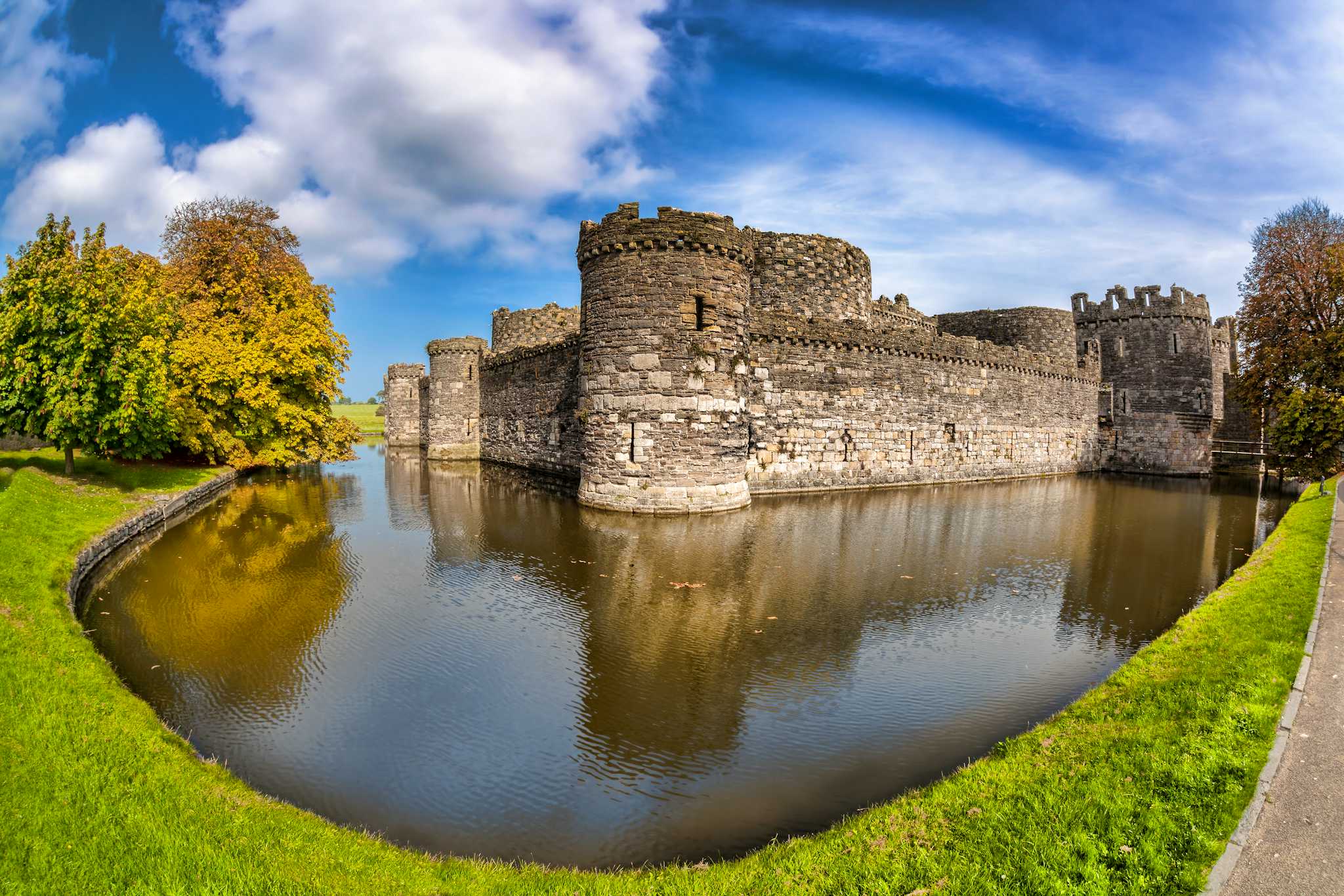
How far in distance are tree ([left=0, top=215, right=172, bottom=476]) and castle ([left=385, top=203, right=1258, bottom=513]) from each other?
11.5m

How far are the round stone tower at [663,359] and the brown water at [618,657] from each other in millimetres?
1766

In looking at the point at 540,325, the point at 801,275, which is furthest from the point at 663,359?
the point at 540,325

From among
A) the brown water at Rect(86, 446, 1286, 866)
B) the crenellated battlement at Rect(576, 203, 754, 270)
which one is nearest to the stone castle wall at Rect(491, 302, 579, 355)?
the crenellated battlement at Rect(576, 203, 754, 270)

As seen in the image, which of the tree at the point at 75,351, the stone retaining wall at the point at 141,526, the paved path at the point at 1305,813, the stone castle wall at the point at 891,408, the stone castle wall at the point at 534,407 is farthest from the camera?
the stone castle wall at the point at 534,407

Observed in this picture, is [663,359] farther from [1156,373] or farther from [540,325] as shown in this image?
[1156,373]

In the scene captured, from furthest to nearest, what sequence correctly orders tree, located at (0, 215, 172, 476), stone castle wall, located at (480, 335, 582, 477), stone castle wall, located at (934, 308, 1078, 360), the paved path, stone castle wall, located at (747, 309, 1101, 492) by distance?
stone castle wall, located at (934, 308, 1078, 360) → stone castle wall, located at (480, 335, 582, 477) → stone castle wall, located at (747, 309, 1101, 492) → tree, located at (0, 215, 172, 476) → the paved path

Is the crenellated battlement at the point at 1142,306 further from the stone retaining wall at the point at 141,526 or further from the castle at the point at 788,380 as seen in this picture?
the stone retaining wall at the point at 141,526

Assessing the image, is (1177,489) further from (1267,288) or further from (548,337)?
(548,337)

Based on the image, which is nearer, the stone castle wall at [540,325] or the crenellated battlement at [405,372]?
the stone castle wall at [540,325]

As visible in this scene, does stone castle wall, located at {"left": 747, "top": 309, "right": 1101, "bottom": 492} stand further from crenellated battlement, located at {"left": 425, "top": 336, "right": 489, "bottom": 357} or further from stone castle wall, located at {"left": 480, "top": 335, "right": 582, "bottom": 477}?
crenellated battlement, located at {"left": 425, "top": 336, "right": 489, "bottom": 357}

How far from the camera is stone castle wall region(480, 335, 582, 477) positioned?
2597cm

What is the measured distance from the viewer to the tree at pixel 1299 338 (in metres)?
18.5

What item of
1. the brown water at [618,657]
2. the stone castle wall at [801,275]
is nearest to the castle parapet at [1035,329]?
the stone castle wall at [801,275]

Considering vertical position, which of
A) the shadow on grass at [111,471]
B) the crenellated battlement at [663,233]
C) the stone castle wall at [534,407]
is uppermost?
the crenellated battlement at [663,233]
